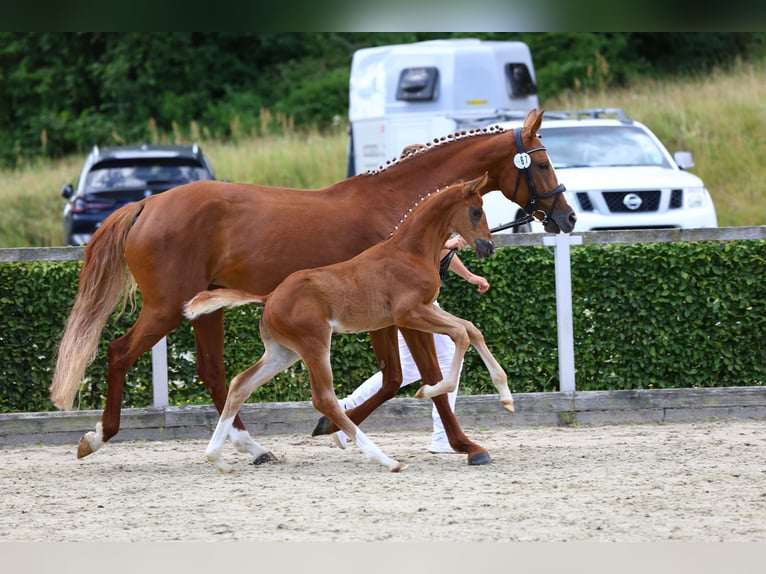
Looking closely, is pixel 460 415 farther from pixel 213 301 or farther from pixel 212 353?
pixel 213 301

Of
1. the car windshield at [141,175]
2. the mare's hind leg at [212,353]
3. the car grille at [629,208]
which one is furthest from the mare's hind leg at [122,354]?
the car windshield at [141,175]

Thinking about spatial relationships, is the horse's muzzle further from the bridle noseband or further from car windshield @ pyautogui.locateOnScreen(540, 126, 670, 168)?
car windshield @ pyautogui.locateOnScreen(540, 126, 670, 168)

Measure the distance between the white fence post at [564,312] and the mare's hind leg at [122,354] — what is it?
2746 mm

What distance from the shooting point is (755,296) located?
7.71 m

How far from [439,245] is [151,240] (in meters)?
1.67

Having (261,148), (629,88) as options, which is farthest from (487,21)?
(629,88)

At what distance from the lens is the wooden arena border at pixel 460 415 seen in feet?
24.1

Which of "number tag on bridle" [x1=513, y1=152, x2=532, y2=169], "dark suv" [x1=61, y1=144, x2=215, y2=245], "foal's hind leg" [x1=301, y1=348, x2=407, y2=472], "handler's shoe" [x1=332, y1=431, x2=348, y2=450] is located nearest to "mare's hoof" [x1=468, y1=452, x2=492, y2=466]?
"foal's hind leg" [x1=301, y1=348, x2=407, y2=472]

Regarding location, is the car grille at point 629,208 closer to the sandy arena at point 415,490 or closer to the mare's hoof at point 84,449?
the sandy arena at point 415,490

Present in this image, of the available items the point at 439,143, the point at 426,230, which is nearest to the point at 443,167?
the point at 439,143

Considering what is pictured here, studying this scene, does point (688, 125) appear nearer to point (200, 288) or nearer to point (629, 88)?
point (629, 88)

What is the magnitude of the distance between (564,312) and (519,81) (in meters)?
11.3

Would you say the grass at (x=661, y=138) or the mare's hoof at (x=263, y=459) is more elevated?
the grass at (x=661, y=138)

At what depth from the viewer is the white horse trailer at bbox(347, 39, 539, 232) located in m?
17.0
